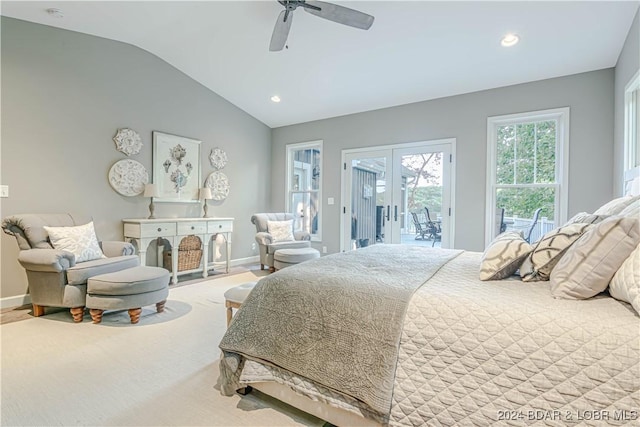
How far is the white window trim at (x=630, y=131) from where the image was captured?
2951mm

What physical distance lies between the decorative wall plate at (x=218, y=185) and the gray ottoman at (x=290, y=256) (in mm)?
1592

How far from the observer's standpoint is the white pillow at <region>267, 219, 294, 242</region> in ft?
16.8

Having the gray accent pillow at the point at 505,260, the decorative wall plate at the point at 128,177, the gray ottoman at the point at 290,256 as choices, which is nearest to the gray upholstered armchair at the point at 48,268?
the decorative wall plate at the point at 128,177

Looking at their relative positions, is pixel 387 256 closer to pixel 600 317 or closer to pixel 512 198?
pixel 600 317

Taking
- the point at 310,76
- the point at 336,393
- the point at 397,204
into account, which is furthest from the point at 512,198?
the point at 336,393

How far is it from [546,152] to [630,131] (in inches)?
36.5

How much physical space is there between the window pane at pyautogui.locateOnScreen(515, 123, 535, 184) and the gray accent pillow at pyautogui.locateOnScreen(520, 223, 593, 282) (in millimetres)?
2979

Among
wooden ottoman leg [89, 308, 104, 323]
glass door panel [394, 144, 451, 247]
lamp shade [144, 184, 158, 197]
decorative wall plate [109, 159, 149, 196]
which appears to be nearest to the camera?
wooden ottoman leg [89, 308, 104, 323]

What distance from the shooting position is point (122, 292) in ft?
9.20

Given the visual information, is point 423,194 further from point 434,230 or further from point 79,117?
point 79,117

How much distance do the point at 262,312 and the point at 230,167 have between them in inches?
175

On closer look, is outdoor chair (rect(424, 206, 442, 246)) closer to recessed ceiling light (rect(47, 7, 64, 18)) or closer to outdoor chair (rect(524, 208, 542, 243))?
outdoor chair (rect(524, 208, 542, 243))

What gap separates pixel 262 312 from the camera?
1.63 meters

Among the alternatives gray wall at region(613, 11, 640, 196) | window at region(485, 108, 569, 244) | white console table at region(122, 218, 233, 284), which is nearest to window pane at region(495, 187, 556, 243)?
window at region(485, 108, 569, 244)
